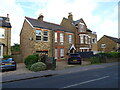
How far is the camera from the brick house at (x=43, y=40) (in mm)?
20011

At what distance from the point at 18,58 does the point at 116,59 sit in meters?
20.5

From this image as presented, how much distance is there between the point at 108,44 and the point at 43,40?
2823 centimetres

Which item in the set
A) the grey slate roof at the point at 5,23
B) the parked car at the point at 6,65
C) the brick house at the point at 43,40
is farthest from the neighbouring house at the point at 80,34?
the parked car at the point at 6,65

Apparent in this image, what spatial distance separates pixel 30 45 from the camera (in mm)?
20109

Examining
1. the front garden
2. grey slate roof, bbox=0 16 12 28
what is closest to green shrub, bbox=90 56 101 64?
the front garden

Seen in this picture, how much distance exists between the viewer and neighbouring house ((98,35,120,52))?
125ft

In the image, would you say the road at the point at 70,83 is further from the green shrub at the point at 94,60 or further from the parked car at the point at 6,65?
the green shrub at the point at 94,60

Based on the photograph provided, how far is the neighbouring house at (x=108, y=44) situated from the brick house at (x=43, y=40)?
2043 cm

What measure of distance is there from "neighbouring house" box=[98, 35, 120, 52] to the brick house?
67.0 feet

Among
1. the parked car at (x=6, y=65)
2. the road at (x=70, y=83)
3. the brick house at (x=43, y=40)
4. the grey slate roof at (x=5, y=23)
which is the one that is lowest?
the road at (x=70, y=83)

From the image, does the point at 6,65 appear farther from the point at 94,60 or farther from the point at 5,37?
the point at 94,60

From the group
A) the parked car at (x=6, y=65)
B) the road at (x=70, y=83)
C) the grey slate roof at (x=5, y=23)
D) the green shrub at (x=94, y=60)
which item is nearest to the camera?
the road at (x=70, y=83)

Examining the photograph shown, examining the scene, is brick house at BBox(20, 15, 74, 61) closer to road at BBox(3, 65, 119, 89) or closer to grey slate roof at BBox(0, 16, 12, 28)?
grey slate roof at BBox(0, 16, 12, 28)

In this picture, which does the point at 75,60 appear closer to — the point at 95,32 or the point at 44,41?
the point at 44,41
